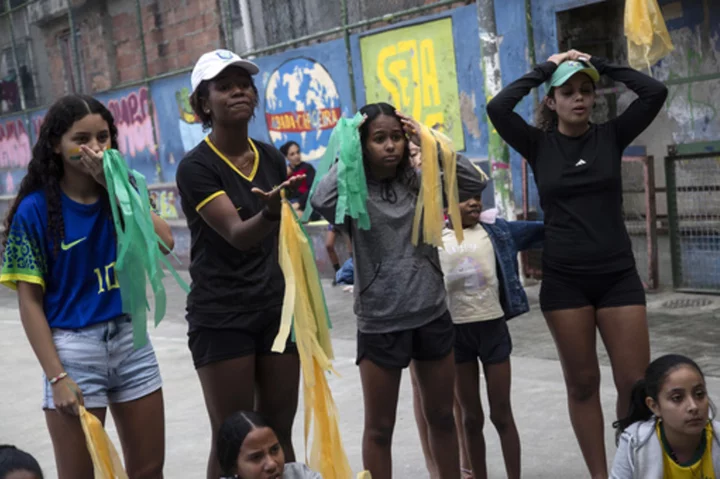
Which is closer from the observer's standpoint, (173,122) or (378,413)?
(378,413)

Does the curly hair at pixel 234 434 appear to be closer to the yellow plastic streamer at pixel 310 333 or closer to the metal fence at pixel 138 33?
the yellow plastic streamer at pixel 310 333

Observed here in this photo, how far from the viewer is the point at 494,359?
4766mm

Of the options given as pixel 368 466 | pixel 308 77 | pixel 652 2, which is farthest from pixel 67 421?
pixel 308 77

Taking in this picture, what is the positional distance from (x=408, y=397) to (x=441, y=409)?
268cm

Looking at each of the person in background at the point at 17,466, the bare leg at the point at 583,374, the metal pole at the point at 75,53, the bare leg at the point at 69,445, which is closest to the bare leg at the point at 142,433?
the bare leg at the point at 69,445

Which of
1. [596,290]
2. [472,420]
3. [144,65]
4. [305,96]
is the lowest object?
[472,420]

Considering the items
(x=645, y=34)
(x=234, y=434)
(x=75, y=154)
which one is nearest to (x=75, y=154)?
(x=75, y=154)

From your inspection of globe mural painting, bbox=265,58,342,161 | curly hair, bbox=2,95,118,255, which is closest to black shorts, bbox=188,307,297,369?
curly hair, bbox=2,95,118,255

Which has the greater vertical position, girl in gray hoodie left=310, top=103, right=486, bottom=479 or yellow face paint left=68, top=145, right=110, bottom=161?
yellow face paint left=68, top=145, right=110, bottom=161

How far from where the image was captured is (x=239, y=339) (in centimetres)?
392

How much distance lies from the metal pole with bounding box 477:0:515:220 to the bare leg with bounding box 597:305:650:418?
5.81 metres

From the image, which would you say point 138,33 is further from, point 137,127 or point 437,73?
point 437,73

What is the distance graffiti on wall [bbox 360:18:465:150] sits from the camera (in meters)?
11.2

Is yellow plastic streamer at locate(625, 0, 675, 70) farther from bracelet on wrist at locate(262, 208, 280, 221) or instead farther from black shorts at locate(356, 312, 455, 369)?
bracelet on wrist at locate(262, 208, 280, 221)
